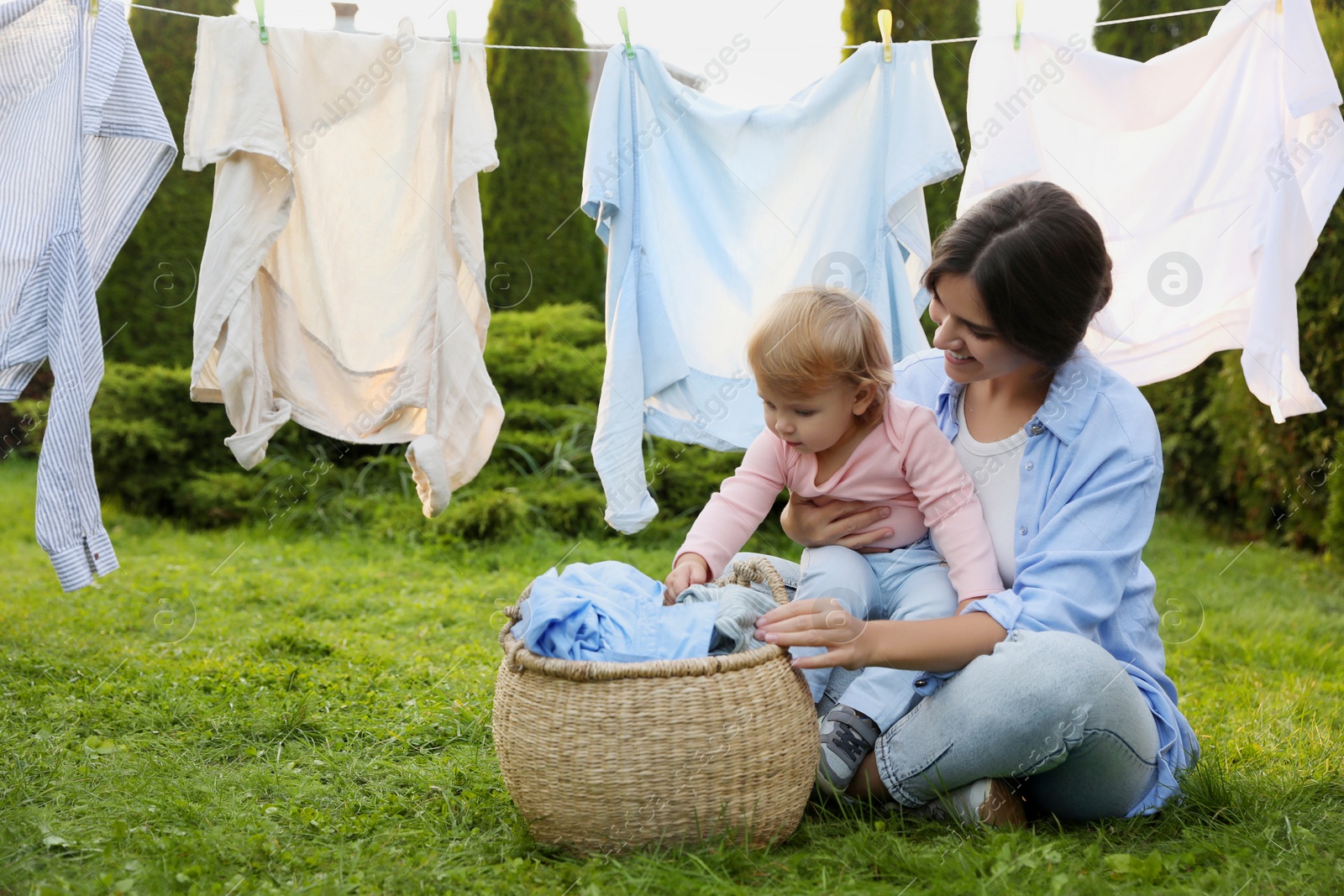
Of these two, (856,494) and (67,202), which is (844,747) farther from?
(67,202)

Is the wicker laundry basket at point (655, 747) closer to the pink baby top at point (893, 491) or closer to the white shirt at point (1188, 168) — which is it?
the pink baby top at point (893, 491)

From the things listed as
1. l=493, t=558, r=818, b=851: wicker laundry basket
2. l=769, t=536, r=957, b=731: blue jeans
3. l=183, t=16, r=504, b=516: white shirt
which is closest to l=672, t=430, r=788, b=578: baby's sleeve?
l=769, t=536, r=957, b=731: blue jeans

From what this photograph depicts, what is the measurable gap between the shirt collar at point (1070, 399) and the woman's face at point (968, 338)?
7 centimetres

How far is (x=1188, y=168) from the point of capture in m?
2.96

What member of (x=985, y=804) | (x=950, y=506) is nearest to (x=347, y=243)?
(x=950, y=506)

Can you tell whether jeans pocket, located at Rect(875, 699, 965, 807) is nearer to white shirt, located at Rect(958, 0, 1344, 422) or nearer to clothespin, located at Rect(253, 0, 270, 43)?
white shirt, located at Rect(958, 0, 1344, 422)

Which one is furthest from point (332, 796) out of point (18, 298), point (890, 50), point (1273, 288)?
point (1273, 288)

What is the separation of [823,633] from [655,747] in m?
0.32

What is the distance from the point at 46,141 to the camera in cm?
235

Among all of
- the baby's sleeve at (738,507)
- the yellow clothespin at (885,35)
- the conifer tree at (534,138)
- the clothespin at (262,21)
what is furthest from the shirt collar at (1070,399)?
the conifer tree at (534,138)

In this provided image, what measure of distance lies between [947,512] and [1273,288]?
1277 millimetres

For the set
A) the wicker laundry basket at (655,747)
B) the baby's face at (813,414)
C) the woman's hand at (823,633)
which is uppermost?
the baby's face at (813,414)

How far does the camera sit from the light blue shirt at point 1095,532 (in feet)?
6.39

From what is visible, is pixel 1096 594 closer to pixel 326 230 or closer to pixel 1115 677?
pixel 1115 677
